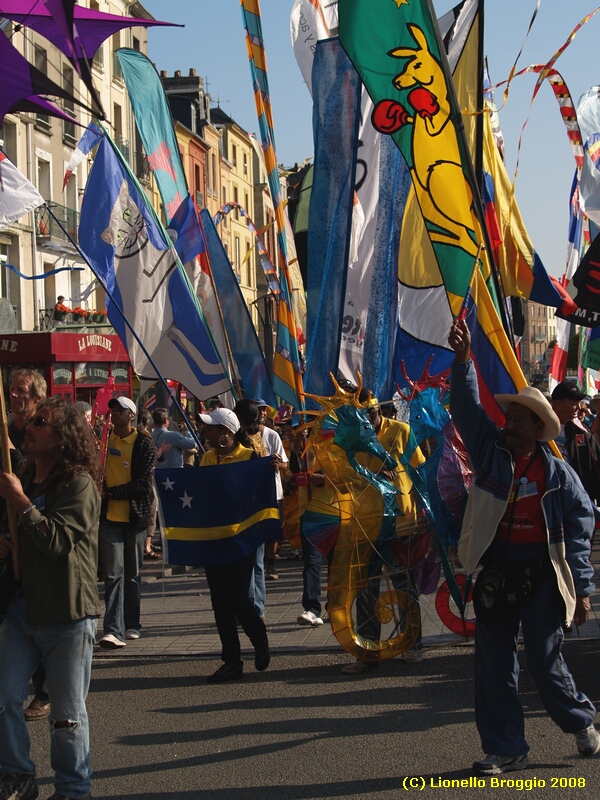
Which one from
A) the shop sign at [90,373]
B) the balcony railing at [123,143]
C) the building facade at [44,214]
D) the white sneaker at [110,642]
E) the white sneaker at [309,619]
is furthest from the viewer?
the balcony railing at [123,143]

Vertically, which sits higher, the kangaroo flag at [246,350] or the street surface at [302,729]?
the kangaroo flag at [246,350]

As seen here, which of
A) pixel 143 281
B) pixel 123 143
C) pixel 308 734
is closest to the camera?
pixel 308 734

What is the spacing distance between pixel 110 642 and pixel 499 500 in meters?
4.17

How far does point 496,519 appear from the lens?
4.74 m

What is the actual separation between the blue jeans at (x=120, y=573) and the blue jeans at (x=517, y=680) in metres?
3.83

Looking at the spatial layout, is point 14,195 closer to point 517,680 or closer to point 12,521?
point 12,521

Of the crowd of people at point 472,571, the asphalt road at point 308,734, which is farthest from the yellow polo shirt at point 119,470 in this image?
the crowd of people at point 472,571

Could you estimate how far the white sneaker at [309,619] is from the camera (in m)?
8.35

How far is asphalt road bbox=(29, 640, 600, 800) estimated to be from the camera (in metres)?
4.71

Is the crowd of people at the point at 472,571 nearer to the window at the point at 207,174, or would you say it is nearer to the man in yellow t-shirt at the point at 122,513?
the man in yellow t-shirt at the point at 122,513

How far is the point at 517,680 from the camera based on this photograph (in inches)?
186

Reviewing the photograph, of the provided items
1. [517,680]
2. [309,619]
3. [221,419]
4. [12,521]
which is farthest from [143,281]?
[517,680]

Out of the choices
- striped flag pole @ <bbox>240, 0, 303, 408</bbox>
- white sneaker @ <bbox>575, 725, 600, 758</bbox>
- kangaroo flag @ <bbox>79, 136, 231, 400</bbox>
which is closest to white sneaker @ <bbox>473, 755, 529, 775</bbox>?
white sneaker @ <bbox>575, 725, 600, 758</bbox>

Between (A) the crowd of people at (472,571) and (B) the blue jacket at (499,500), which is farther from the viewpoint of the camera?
(B) the blue jacket at (499,500)
